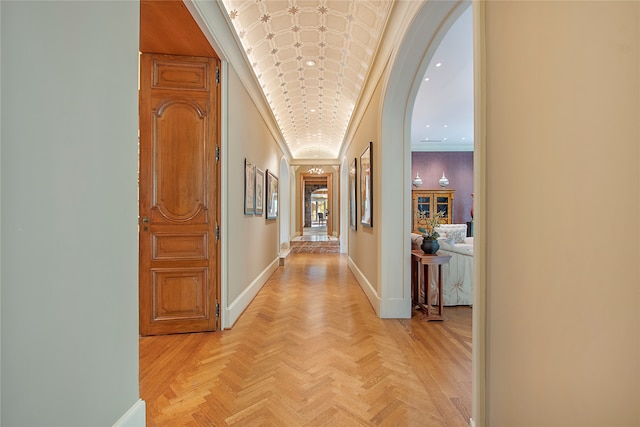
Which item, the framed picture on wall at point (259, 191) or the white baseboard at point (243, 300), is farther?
the framed picture on wall at point (259, 191)

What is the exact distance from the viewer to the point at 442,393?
5.85 feet

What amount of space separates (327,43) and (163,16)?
6.39ft

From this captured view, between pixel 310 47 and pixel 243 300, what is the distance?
3.25 meters

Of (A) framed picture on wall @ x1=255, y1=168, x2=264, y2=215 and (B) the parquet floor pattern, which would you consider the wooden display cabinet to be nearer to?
(A) framed picture on wall @ x1=255, y1=168, x2=264, y2=215
